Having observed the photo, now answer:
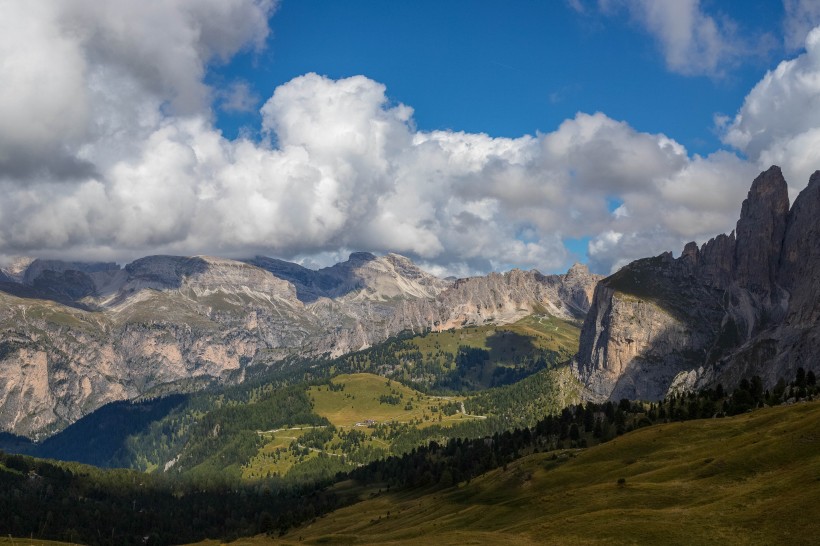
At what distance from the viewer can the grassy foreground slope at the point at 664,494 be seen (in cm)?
7856

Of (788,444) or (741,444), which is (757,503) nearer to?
(788,444)

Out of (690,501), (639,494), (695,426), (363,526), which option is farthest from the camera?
(363,526)

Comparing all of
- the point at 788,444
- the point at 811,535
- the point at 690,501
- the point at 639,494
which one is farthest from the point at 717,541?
the point at 788,444

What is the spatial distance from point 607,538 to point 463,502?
9707cm

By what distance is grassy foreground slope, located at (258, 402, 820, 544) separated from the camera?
7856 centimetres

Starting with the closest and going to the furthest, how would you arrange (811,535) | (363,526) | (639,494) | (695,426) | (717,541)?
(811,535), (717,541), (639,494), (695,426), (363,526)

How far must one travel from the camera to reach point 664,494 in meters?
101

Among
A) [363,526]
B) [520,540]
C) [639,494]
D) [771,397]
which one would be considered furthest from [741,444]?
[363,526]

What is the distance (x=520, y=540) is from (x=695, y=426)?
76826mm

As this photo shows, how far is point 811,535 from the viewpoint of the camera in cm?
6831

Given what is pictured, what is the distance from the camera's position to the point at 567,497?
4749 inches

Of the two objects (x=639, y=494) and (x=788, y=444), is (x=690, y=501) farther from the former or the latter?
(x=788, y=444)

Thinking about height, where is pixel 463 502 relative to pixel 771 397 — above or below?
below

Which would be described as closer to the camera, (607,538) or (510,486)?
(607,538)
